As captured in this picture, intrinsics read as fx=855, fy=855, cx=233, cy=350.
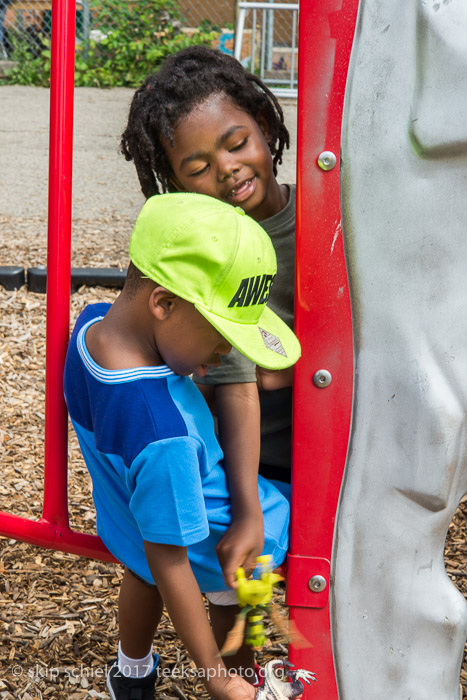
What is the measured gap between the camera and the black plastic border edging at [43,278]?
394 cm

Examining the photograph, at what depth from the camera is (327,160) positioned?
1.30 metres

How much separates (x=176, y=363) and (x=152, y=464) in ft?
0.53

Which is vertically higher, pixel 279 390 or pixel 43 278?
pixel 279 390

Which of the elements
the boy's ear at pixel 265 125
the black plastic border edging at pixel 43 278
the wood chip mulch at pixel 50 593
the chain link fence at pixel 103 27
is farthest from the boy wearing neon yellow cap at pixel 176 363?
the chain link fence at pixel 103 27

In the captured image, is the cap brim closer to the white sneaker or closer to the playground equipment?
the playground equipment

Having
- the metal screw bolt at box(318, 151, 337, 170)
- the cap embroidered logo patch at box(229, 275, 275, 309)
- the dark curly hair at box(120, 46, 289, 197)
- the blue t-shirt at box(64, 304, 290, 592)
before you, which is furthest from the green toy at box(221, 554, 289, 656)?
the dark curly hair at box(120, 46, 289, 197)

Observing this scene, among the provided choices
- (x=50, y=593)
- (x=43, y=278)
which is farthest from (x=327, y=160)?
(x=43, y=278)

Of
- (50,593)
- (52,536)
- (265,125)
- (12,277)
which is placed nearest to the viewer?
(52,536)

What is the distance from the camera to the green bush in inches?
374

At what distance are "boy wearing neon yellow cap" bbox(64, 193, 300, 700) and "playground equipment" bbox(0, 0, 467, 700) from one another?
0.11 m

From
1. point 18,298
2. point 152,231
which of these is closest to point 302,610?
point 152,231

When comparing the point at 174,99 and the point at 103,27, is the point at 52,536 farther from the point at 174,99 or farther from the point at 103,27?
the point at 103,27

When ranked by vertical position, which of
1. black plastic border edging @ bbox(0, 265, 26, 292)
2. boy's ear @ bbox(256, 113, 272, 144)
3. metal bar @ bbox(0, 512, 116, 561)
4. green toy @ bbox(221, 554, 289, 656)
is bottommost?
black plastic border edging @ bbox(0, 265, 26, 292)

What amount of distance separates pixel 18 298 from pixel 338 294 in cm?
282
